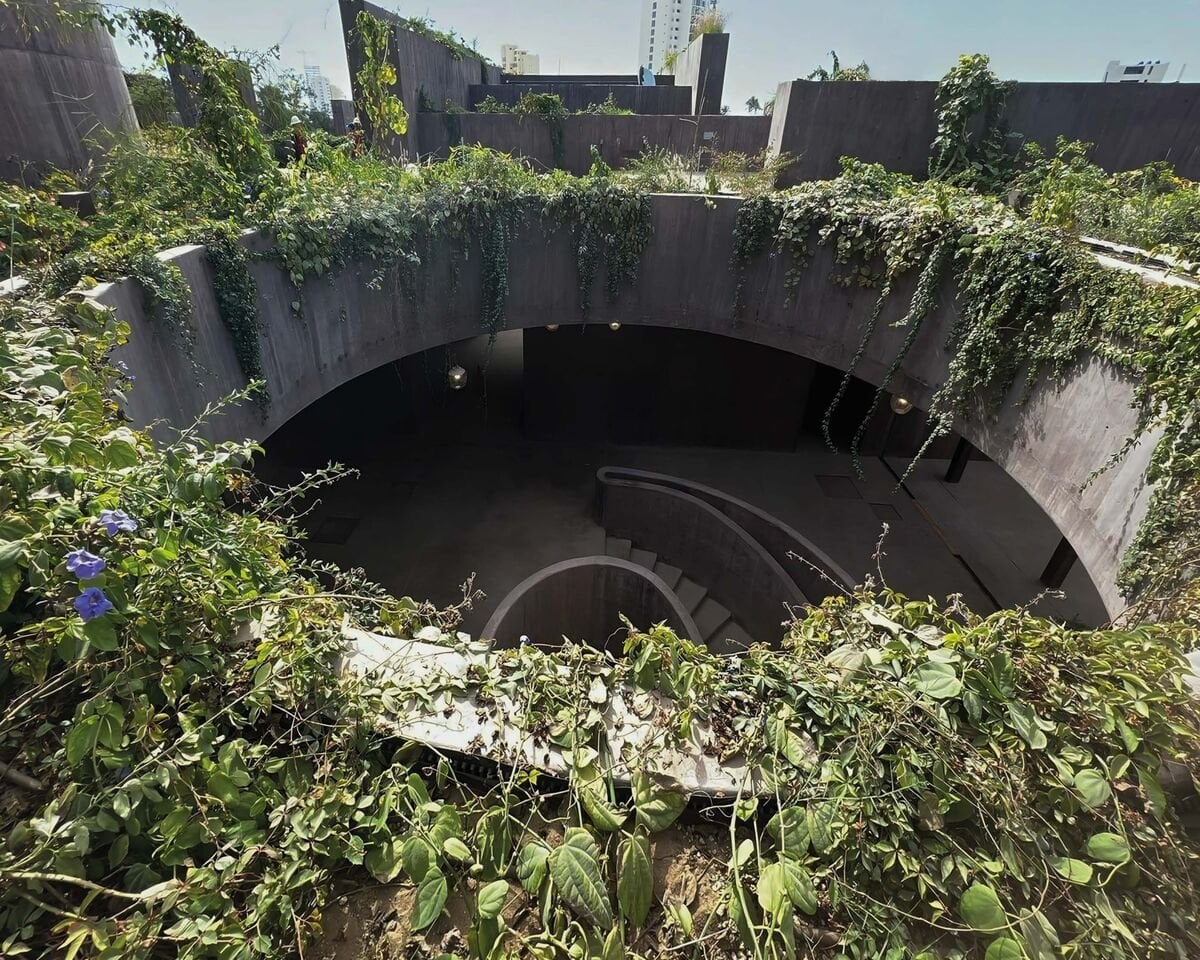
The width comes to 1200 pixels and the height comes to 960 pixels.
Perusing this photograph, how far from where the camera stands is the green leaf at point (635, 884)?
147cm

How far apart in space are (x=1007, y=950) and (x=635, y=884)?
0.87m

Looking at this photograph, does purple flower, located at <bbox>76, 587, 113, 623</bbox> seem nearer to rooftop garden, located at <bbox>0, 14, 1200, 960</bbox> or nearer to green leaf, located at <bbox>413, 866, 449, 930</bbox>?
rooftop garden, located at <bbox>0, 14, 1200, 960</bbox>

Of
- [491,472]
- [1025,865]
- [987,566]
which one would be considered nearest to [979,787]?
[1025,865]

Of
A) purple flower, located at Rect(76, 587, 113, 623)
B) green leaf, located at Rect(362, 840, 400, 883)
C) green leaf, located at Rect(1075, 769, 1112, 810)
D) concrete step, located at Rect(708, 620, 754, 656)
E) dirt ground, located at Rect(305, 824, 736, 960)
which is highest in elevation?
purple flower, located at Rect(76, 587, 113, 623)

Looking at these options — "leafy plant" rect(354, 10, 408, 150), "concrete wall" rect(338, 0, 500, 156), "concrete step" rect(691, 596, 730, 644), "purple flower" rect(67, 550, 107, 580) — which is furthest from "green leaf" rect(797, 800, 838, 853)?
"concrete wall" rect(338, 0, 500, 156)

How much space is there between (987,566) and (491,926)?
940cm

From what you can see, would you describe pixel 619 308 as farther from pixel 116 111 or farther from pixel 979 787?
pixel 979 787

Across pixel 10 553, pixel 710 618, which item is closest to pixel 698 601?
pixel 710 618

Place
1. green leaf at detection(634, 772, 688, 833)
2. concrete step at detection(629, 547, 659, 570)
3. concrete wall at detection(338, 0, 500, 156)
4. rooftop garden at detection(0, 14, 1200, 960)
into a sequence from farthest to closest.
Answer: concrete wall at detection(338, 0, 500, 156) < concrete step at detection(629, 547, 659, 570) < green leaf at detection(634, 772, 688, 833) < rooftop garden at detection(0, 14, 1200, 960)

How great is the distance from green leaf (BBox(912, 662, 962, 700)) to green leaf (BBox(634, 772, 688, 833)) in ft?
2.69

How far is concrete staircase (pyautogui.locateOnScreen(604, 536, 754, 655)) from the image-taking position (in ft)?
24.3

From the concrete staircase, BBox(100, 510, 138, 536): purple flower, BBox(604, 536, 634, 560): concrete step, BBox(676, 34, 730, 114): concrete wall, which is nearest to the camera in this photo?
BBox(100, 510, 138, 536): purple flower

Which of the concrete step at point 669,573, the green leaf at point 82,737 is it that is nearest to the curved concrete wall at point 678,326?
the green leaf at point 82,737

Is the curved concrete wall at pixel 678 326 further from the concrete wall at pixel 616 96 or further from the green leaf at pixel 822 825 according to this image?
the concrete wall at pixel 616 96
